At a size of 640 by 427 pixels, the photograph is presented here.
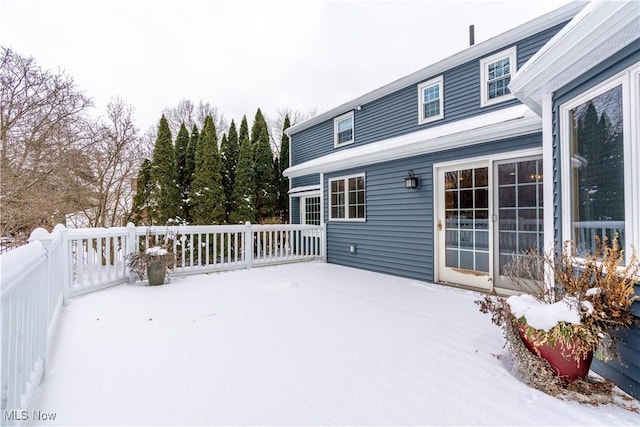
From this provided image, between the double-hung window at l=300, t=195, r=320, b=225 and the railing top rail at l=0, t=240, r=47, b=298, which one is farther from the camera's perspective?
the double-hung window at l=300, t=195, r=320, b=225

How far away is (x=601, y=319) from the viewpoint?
1924 millimetres

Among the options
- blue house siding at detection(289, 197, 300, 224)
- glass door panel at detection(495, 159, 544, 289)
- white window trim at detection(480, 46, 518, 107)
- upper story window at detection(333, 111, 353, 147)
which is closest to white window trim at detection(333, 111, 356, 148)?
upper story window at detection(333, 111, 353, 147)

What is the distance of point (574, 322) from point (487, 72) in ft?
17.5

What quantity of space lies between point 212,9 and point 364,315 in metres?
6.22

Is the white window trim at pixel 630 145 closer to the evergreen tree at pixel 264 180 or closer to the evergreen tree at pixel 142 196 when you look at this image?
the evergreen tree at pixel 264 180

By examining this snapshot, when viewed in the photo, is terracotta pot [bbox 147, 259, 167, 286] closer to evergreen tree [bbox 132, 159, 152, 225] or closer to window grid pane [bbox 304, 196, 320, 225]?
window grid pane [bbox 304, 196, 320, 225]

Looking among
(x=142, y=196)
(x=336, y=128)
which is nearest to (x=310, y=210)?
(x=336, y=128)

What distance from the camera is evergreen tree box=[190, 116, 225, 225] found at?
373 inches

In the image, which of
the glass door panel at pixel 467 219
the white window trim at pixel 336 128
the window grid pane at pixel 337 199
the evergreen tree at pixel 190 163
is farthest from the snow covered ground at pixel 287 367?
the evergreen tree at pixel 190 163

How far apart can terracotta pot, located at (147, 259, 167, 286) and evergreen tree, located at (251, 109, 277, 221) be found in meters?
5.59

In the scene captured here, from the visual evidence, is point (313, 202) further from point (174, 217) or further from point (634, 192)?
point (634, 192)

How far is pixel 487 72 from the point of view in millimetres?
5809

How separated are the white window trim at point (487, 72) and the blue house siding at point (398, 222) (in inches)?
63.4

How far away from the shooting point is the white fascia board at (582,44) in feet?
5.96
